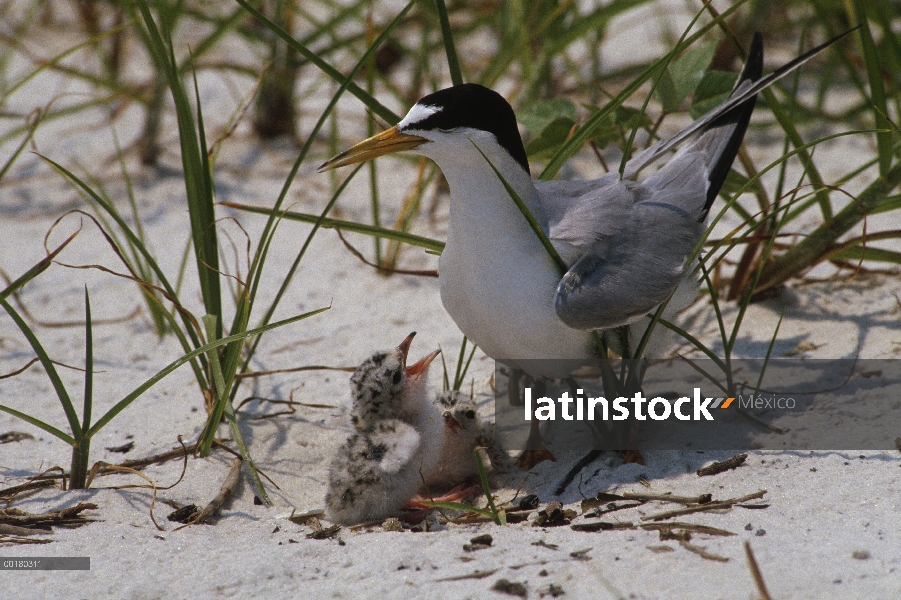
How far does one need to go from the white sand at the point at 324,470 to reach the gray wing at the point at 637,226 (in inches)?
20.1

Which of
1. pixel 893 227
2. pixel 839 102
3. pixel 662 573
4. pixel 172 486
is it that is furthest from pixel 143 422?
pixel 839 102

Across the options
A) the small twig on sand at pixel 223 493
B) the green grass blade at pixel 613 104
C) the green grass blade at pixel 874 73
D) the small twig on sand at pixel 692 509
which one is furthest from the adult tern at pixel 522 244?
the small twig on sand at pixel 223 493

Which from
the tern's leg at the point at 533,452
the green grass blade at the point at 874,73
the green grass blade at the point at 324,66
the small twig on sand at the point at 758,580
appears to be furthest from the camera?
the tern's leg at the point at 533,452

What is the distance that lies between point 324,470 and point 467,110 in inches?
48.7

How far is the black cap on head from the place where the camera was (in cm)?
234

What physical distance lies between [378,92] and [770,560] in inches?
169

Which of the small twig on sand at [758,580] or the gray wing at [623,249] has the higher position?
the gray wing at [623,249]

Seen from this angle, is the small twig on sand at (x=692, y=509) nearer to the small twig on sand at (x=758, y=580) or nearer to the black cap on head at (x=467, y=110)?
the small twig on sand at (x=758, y=580)

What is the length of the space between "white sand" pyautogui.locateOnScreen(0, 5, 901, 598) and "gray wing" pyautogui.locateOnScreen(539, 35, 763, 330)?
509mm

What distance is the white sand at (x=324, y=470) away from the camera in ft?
6.16

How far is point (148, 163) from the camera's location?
4789 mm

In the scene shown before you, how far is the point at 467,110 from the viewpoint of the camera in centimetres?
235

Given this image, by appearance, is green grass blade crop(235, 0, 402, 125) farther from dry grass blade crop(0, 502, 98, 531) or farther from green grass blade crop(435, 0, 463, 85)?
dry grass blade crop(0, 502, 98, 531)

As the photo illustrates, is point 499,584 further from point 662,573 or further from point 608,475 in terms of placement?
point 608,475
